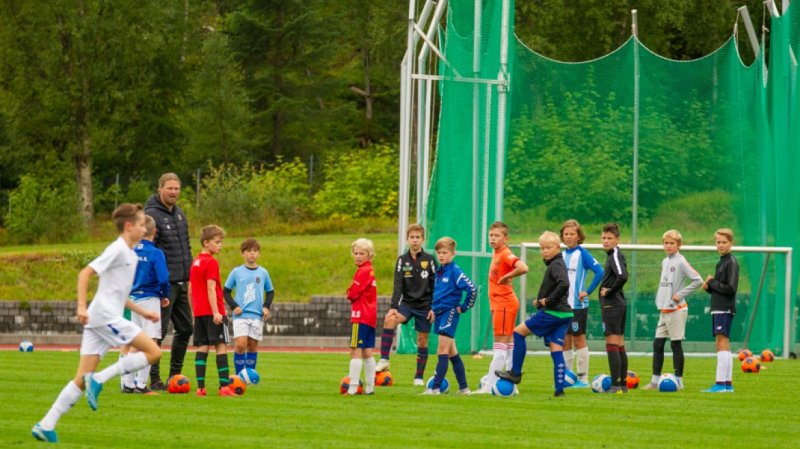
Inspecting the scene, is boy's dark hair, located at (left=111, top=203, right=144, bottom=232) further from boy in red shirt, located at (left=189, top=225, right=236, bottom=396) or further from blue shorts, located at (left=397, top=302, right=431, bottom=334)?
blue shorts, located at (left=397, top=302, right=431, bottom=334)

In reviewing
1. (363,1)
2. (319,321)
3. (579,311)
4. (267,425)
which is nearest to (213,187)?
(319,321)

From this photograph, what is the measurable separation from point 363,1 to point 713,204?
115ft

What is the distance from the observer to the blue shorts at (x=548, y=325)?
12.2 metres

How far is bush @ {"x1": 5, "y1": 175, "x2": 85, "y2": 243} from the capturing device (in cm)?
3603

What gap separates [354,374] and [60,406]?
378 centimetres

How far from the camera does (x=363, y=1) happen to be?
176 ft

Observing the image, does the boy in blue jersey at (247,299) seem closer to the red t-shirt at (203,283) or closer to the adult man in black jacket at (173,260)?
the adult man in black jacket at (173,260)

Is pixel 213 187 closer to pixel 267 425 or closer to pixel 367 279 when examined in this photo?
pixel 367 279

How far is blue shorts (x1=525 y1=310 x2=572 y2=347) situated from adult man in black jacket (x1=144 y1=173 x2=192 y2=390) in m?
3.31

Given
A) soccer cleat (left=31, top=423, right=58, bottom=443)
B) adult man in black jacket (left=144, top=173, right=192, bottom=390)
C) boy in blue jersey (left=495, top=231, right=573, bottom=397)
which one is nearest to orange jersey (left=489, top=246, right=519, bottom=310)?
boy in blue jersey (left=495, top=231, right=573, bottom=397)

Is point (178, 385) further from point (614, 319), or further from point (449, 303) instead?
point (614, 319)

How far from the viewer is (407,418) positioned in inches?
410

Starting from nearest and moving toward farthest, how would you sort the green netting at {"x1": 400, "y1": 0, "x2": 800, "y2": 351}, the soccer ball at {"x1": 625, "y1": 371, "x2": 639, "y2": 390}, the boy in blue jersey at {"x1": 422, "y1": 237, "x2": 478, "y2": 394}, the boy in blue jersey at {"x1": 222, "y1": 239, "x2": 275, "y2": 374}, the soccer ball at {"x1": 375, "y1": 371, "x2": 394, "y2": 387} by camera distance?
1. the boy in blue jersey at {"x1": 422, "y1": 237, "x2": 478, "y2": 394}
2. the boy in blue jersey at {"x1": 222, "y1": 239, "x2": 275, "y2": 374}
3. the soccer ball at {"x1": 625, "y1": 371, "x2": 639, "y2": 390}
4. the soccer ball at {"x1": 375, "y1": 371, "x2": 394, "y2": 387}
5. the green netting at {"x1": 400, "y1": 0, "x2": 800, "y2": 351}

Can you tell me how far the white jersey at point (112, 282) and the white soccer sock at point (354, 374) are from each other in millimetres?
3127
